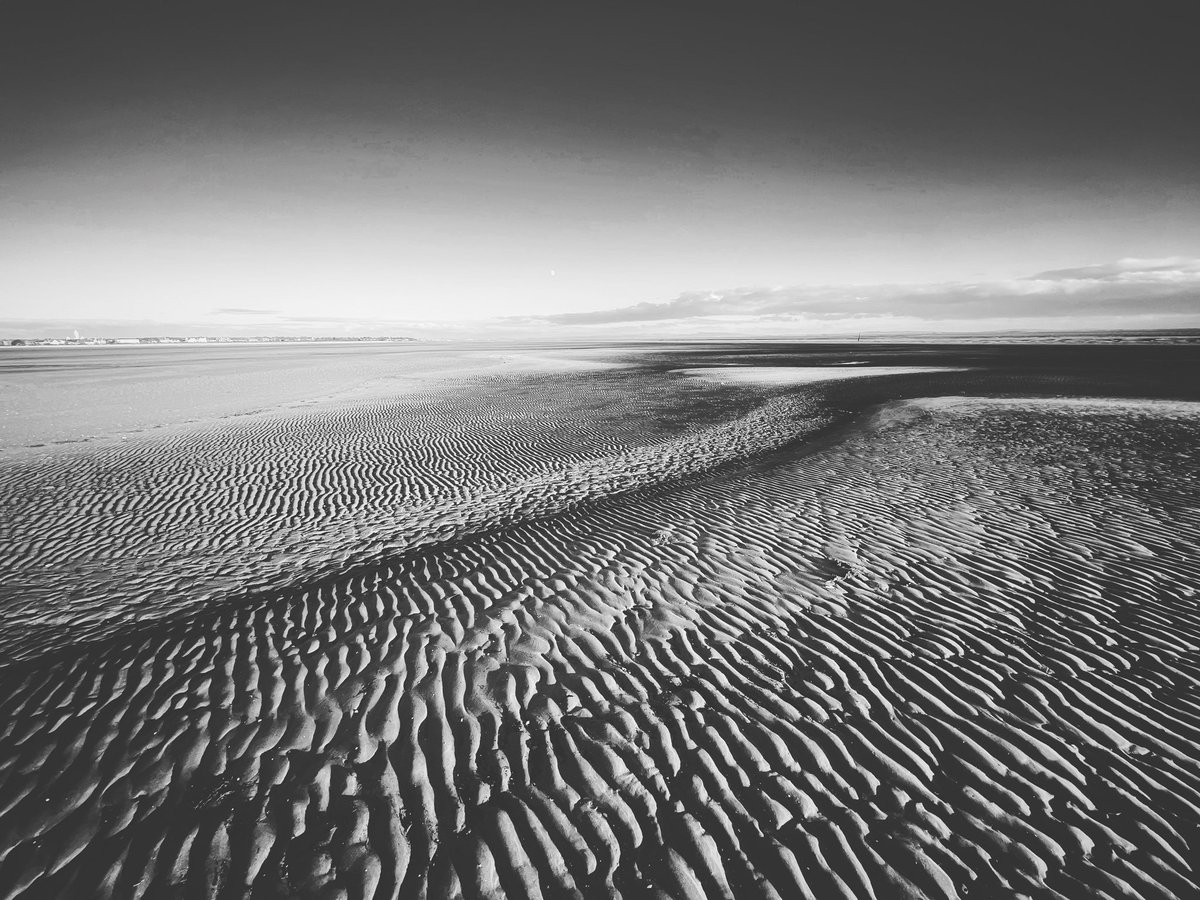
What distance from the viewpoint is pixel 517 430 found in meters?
17.0

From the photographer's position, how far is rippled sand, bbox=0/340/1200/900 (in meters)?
3.32

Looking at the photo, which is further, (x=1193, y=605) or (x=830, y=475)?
(x=830, y=475)

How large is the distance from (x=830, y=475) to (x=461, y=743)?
9.94 meters

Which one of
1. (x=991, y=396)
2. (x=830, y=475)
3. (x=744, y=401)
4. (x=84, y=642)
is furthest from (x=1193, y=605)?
(x=991, y=396)

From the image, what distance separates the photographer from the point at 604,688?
4938 millimetres

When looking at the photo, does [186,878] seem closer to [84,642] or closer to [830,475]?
[84,642]

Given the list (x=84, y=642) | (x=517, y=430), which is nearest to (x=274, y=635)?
(x=84, y=642)

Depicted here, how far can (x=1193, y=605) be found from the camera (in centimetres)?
604

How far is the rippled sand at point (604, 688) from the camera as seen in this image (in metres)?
3.32

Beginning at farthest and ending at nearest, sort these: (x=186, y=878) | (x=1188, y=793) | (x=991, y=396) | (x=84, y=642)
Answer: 1. (x=991, y=396)
2. (x=84, y=642)
3. (x=1188, y=793)
4. (x=186, y=878)

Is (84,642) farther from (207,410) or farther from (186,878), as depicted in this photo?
(207,410)

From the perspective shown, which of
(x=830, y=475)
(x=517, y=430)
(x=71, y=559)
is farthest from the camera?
(x=517, y=430)

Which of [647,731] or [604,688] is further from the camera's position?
[604,688]

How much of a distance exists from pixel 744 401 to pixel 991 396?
10.4m
